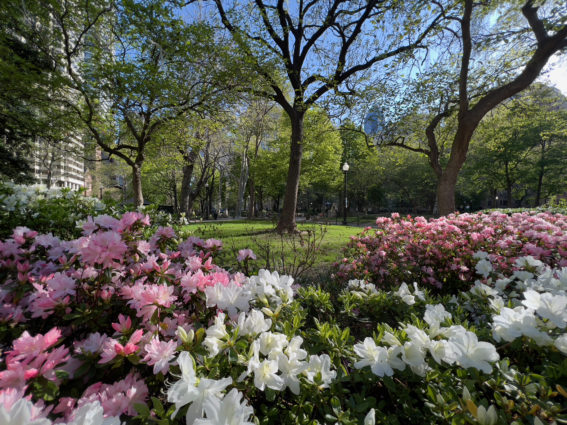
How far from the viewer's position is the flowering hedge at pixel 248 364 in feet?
2.58

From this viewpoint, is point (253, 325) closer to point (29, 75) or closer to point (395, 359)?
point (395, 359)

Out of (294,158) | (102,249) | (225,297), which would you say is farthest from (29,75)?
(225,297)

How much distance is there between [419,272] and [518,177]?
30.5m

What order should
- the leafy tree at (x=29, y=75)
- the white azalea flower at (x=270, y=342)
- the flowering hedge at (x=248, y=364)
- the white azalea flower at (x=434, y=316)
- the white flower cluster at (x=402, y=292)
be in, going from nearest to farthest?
the flowering hedge at (x=248, y=364)
the white azalea flower at (x=270, y=342)
the white azalea flower at (x=434, y=316)
the white flower cluster at (x=402, y=292)
the leafy tree at (x=29, y=75)

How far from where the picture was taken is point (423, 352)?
968mm

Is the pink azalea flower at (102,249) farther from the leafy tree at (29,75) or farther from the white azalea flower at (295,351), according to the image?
the leafy tree at (29,75)

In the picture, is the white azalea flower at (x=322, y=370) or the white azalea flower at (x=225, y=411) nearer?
the white azalea flower at (x=225, y=411)

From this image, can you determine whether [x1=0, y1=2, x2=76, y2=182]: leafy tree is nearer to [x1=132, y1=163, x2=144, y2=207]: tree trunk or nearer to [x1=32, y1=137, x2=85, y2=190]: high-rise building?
[x1=32, y1=137, x2=85, y2=190]: high-rise building

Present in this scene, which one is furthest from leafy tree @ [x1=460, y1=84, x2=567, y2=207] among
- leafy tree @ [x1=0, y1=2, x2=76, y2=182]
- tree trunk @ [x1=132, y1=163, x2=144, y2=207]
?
leafy tree @ [x1=0, y1=2, x2=76, y2=182]

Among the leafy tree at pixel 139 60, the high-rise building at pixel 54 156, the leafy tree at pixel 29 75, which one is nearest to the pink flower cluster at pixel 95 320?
the high-rise building at pixel 54 156

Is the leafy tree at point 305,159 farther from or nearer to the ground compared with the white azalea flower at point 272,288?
farther from the ground

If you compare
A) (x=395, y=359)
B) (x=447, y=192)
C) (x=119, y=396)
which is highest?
(x=447, y=192)

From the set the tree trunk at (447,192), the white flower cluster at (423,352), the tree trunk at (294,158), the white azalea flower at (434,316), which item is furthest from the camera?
the tree trunk at (294,158)

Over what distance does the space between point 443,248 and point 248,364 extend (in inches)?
143
